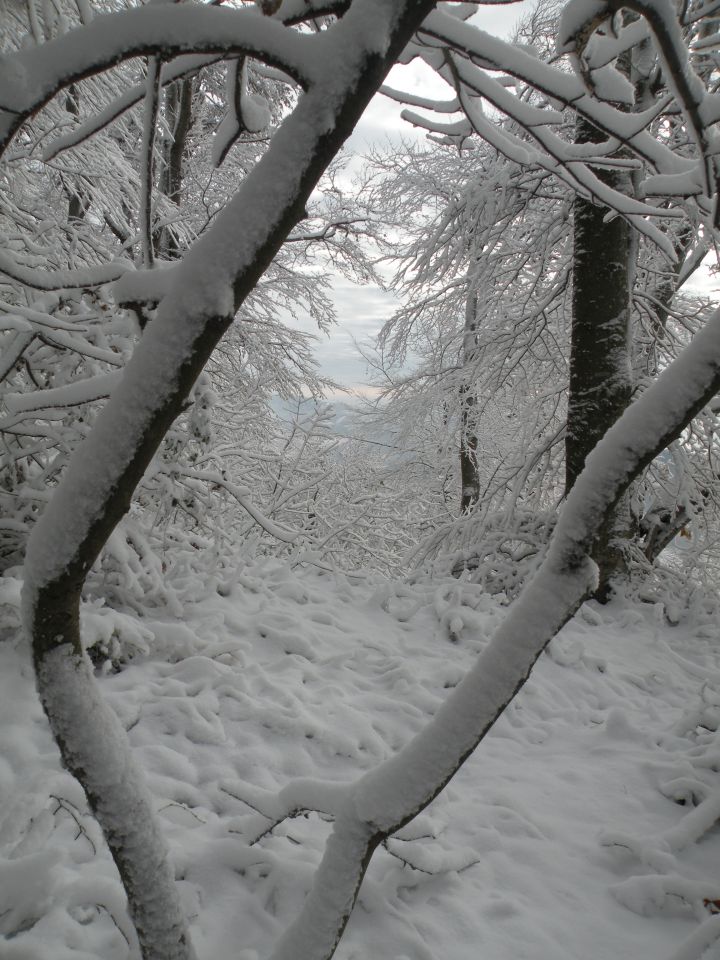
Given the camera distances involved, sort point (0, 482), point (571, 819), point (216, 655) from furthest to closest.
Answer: point (0, 482)
point (216, 655)
point (571, 819)

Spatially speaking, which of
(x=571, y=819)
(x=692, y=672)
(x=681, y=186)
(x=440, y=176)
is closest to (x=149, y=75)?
(x=681, y=186)

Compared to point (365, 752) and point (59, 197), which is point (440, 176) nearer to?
point (59, 197)

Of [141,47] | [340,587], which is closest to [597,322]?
[340,587]

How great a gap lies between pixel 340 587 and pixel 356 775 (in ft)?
7.44

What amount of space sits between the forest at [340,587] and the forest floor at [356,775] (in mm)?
13

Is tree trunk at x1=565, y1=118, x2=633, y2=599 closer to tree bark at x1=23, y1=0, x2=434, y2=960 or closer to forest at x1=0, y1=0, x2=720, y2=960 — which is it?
forest at x1=0, y1=0, x2=720, y2=960

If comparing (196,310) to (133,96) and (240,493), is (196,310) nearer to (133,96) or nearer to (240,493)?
(133,96)

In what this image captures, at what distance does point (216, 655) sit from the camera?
2.83 metres

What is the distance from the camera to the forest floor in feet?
4.87

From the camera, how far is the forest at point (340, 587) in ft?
2.66

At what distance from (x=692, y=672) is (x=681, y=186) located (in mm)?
3480

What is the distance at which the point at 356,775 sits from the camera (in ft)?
7.38

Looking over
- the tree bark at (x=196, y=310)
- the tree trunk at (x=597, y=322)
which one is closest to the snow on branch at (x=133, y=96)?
the tree bark at (x=196, y=310)

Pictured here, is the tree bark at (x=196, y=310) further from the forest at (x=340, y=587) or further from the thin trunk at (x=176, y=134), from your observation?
the thin trunk at (x=176, y=134)
